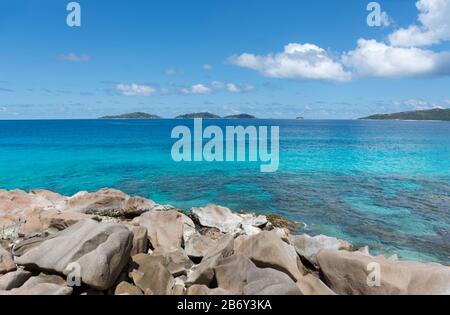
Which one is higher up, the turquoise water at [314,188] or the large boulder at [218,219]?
the large boulder at [218,219]

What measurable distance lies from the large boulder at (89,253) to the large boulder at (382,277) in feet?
18.4

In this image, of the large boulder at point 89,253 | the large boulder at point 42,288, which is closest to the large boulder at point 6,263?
the large boulder at point 89,253

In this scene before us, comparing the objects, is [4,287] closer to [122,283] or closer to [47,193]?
[122,283]

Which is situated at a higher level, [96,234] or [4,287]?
[96,234]

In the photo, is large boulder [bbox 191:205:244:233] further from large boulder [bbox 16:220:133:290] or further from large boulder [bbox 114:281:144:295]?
large boulder [bbox 114:281:144:295]

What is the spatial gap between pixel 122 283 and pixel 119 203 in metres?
9.10

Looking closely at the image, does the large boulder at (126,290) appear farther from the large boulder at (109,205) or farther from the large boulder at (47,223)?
the large boulder at (109,205)

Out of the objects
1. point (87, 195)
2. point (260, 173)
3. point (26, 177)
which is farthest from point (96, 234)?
point (26, 177)

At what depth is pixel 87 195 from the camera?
17.5 m

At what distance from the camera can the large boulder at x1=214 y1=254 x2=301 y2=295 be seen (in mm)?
7223

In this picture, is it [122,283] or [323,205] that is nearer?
[122,283]

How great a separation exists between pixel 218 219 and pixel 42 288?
31.7 ft

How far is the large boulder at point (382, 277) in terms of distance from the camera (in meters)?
7.53

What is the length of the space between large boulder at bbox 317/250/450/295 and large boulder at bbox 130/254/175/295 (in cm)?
425
